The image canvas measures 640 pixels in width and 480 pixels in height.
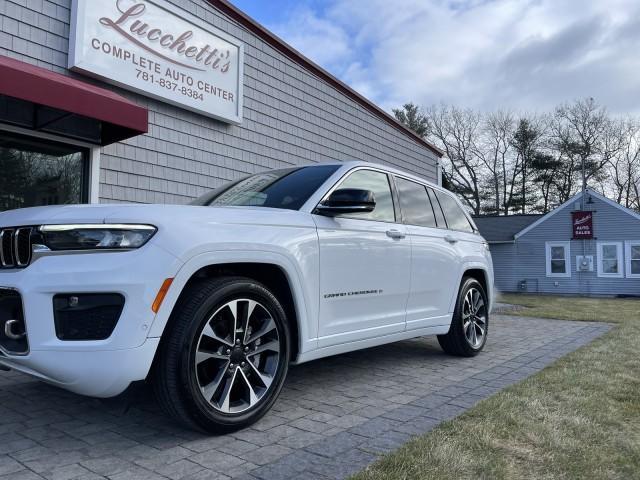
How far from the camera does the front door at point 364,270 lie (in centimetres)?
366

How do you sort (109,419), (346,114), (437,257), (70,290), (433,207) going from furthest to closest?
(346,114)
(433,207)
(437,257)
(109,419)
(70,290)

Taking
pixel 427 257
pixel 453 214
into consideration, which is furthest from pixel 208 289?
pixel 453 214

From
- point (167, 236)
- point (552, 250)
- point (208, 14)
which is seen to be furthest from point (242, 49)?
point (552, 250)

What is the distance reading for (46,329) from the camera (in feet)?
8.52

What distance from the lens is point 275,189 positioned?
4012mm

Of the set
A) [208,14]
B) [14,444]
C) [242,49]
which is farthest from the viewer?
[242,49]

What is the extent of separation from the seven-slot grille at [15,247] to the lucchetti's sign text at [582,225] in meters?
26.5

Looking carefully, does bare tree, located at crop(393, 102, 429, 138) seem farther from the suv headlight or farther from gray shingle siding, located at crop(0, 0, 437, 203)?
the suv headlight

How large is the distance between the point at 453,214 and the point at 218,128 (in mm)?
4244

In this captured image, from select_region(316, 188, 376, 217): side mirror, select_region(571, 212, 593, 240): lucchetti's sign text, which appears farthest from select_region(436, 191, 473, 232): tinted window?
select_region(571, 212, 593, 240): lucchetti's sign text

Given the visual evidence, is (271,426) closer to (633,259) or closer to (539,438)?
(539,438)

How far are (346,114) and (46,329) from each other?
9266 mm

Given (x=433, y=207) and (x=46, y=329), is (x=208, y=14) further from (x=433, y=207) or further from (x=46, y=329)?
(x=46, y=329)

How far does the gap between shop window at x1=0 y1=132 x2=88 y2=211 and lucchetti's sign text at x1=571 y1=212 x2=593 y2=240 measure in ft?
79.8
